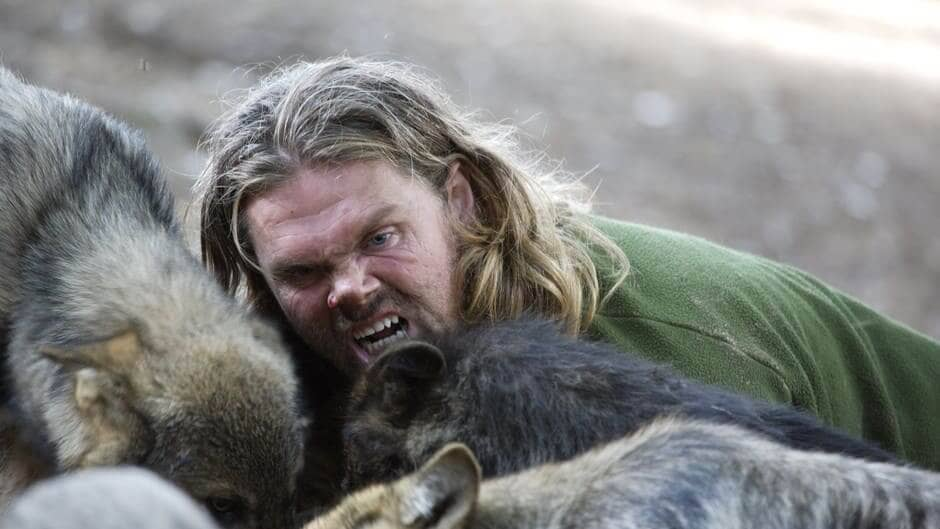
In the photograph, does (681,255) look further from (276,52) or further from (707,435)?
(276,52)

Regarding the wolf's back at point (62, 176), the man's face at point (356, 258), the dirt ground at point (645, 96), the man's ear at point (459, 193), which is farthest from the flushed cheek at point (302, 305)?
the dirt ground at point (645, 96)

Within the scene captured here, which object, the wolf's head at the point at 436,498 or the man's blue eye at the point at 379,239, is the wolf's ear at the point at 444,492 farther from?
the man's blue eye at the point at 379,239

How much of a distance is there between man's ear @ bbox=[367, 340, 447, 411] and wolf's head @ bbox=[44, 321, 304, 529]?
10.1 inches

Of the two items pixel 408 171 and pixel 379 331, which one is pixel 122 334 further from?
pixel 408 171

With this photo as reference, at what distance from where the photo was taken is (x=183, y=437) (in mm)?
3197

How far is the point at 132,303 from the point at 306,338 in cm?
69

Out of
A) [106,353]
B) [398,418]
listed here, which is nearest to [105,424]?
[106,353]

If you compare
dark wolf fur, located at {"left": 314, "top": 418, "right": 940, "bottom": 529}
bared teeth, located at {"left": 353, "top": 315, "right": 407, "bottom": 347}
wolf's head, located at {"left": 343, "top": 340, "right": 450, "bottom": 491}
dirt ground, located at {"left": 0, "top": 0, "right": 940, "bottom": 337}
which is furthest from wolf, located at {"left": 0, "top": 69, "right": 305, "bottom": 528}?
dirt ground, located at {"left": 0, "top": 0, "right": 940, "bottom": 337}

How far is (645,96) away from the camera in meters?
11.4

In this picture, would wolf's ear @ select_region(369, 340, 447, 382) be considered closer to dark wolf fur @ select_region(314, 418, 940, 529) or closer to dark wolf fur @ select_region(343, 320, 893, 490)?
dark wolf fur @ select_region(343, 320, 893, 490)

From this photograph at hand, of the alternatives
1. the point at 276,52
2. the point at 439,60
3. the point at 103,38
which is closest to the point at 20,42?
the point at 103,38

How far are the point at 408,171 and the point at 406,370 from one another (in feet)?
2.90

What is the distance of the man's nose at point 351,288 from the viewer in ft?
12.5

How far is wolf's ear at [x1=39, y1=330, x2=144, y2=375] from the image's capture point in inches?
128
